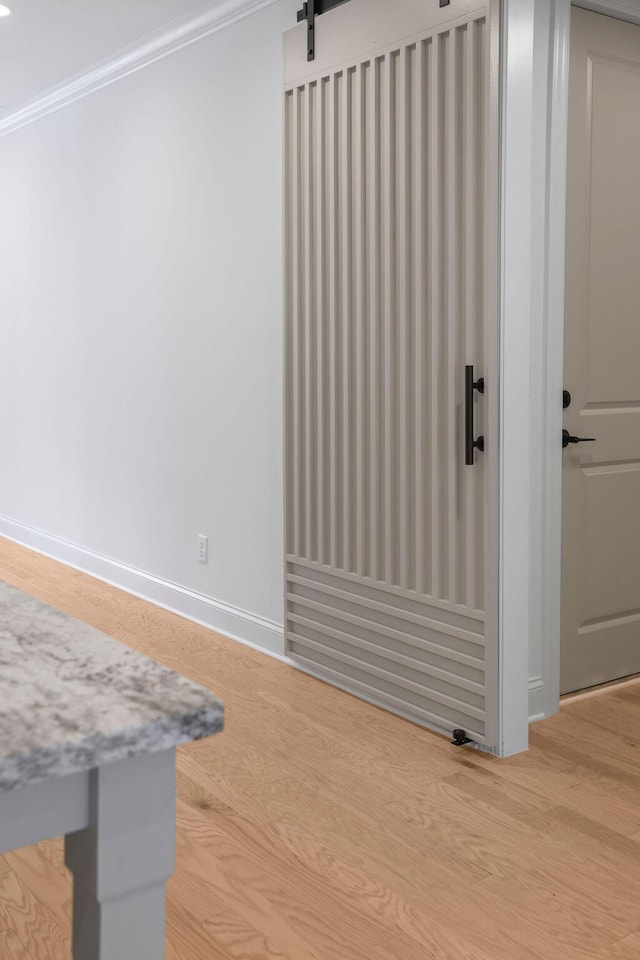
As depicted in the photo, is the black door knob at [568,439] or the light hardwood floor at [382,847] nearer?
the light hardwood floor at [382,847]

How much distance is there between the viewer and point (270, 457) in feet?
12.0

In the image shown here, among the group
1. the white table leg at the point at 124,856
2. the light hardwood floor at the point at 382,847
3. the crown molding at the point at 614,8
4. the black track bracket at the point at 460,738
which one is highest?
the crown molding at the point at 614,8

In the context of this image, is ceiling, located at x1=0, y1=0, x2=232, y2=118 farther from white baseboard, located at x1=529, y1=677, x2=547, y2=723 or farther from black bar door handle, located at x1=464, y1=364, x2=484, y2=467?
white baseboard, located at x1=529, y1=677, x2=547, y2=723

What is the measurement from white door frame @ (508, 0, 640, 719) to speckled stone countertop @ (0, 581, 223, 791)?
191 cm

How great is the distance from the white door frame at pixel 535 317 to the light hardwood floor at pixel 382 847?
36cm

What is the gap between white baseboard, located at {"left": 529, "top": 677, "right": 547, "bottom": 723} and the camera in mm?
2990

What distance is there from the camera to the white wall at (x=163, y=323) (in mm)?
3662

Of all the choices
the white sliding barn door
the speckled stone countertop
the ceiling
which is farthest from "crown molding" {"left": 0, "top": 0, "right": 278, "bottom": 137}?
the speckled stone countertop

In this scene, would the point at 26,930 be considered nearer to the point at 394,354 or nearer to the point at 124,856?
the point at 124,856

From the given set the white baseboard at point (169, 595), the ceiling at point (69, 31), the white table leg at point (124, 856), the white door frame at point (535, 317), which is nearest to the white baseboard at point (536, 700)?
the white door frame at point (535, 317)

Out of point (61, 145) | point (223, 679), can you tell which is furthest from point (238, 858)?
point (61, 145)

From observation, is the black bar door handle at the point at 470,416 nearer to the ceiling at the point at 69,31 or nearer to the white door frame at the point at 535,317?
the white door frame at the point at 535,317

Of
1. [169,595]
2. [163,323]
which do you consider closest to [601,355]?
[163,323]

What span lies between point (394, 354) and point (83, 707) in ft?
7.60
